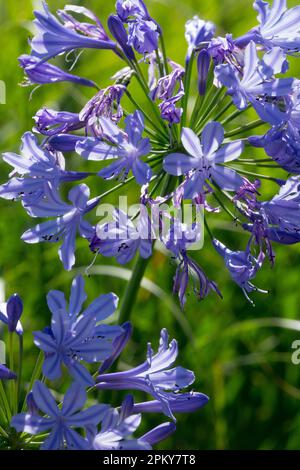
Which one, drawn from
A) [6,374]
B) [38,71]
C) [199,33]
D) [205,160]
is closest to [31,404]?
[6,374]

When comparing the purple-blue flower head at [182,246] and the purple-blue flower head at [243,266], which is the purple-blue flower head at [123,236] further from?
the purple-blue flower head at [243,266]

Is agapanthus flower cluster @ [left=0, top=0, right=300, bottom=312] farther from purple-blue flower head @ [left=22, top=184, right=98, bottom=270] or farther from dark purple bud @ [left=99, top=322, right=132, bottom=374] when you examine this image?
dark purple bud @ [left=99, top=322, right=132, bottom=374]

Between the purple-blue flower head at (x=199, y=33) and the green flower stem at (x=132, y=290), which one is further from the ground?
the purple-blue flower head at (x=199, y=33)

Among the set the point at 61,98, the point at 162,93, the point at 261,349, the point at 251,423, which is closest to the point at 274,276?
the point at 261,349

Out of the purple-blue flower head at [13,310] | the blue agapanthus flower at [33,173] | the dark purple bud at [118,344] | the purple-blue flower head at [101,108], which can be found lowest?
the dark purple bud at [118,344]

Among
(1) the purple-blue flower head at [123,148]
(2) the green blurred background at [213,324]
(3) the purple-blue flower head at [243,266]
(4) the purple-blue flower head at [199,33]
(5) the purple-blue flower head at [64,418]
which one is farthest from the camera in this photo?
(2) the green blurred background at [213,324]

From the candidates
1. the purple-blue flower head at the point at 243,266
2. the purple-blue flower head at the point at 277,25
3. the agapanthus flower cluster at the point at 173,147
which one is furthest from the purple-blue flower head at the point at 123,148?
the purple-blue flower head at the point at 277,25
